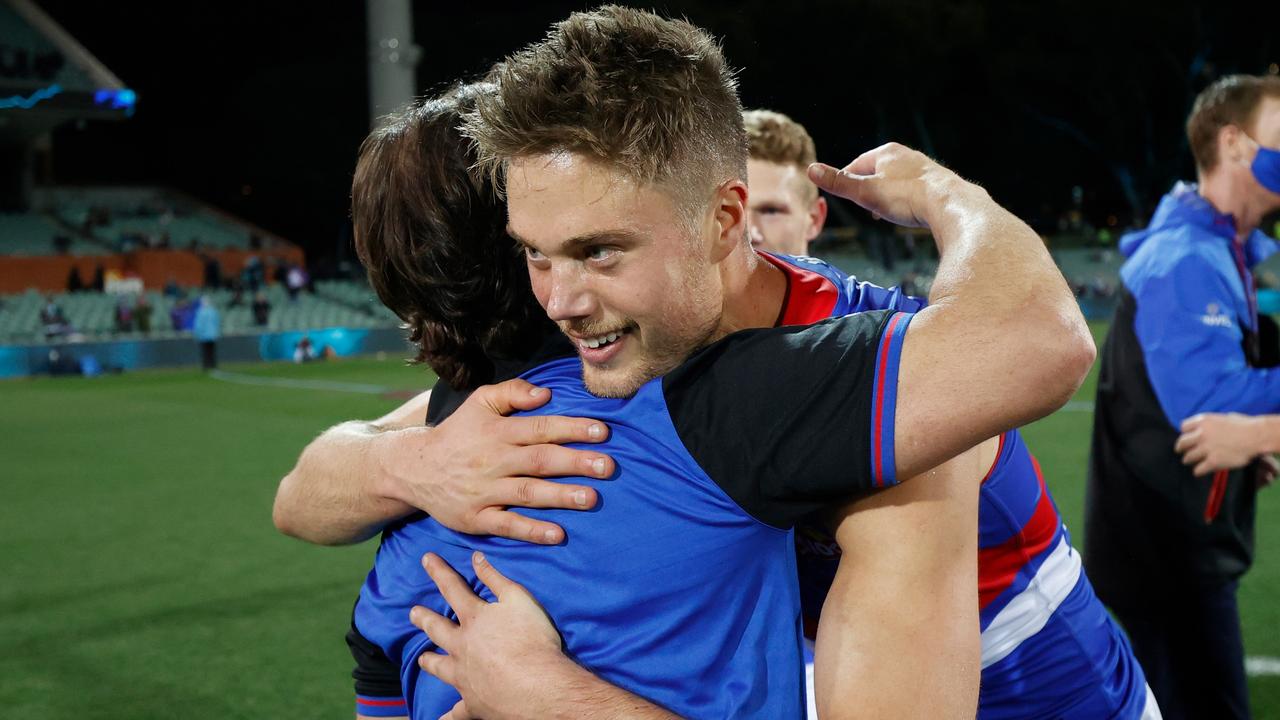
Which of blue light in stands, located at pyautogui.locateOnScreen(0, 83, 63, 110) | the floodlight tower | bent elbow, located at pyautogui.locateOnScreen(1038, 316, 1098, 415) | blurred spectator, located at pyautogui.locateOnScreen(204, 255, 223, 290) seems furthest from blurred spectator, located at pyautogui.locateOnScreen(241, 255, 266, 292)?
bent elbow, located at pyautogui.locateOnScreen(1038, 316, 1098, 415)

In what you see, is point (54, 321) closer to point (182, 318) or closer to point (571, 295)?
point (182, 318)

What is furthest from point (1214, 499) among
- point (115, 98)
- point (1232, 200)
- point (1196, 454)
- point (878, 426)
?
point (115, 98)

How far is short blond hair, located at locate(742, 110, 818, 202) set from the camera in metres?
4.07

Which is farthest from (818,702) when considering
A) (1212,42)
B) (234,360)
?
(1212,42)

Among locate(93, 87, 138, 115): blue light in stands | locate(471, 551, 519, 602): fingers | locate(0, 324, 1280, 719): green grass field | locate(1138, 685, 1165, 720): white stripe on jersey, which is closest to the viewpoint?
locate(471, 551, 519, 602): fingers

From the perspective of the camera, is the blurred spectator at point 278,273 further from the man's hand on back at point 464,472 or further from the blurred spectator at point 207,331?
the man's hand on back at point 464,472

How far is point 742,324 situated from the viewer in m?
2.06

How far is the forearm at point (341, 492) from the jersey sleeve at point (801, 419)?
731 mm

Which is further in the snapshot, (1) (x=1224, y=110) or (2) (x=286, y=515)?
(1) (x=1224, y=110)

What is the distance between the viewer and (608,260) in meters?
1.84

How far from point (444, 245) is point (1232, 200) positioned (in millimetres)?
2542

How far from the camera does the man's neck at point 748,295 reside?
6.75 ft

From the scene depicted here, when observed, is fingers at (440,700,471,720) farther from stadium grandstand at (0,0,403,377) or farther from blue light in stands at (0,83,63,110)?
blue light in stands at (0,83,63,110)

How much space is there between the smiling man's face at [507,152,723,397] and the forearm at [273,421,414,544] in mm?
487
